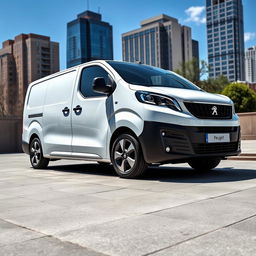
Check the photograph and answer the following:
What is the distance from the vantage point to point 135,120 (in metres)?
5.80

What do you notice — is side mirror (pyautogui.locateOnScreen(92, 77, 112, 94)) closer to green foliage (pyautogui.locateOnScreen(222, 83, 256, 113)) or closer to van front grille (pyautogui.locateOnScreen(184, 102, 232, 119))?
van front grille (pyautogui.locateOnScreen(184, 102, 232, 119))

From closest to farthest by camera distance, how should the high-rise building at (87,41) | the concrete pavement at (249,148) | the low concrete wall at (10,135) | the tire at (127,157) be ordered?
the tire at (127,157) < the concrete pavement at (249,148) < the low concrete wall at (10,135) < the high-rise building at (87,41)

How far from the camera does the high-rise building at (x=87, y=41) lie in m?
158

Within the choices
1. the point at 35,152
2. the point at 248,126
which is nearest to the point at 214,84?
the point at 248,126

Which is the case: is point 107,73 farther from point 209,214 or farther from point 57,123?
point 209,214

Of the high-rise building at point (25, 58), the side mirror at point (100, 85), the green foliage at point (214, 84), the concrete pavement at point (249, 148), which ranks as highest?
the high-rise building at point (25, 58)

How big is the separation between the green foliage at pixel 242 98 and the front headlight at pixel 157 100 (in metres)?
34.5

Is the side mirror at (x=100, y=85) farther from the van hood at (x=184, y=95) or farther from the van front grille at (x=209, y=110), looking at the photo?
the van front grille at (x=209, y=110)

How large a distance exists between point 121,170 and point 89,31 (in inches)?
6409

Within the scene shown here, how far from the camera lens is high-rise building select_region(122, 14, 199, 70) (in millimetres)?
125000

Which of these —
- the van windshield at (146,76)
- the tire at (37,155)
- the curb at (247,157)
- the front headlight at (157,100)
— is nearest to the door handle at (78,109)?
the van windshield at (146,76)

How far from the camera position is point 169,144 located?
5551mm

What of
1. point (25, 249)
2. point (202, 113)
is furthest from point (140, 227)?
point (202, 113)

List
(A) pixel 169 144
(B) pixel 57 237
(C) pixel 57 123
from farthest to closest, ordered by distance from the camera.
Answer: (C) pixel 57 123 → (A) pixel 169 144 → (B) pixel 57 237
